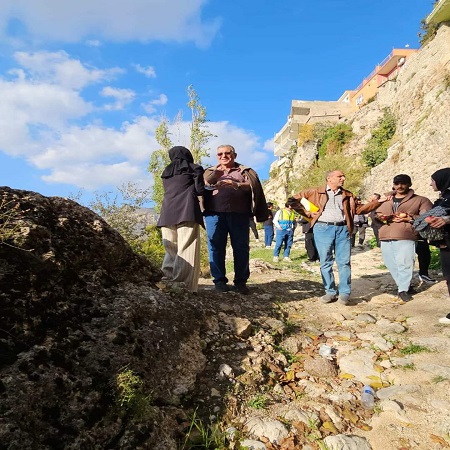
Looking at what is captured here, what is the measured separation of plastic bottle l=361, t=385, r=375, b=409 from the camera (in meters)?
2.45

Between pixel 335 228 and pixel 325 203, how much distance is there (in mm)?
401

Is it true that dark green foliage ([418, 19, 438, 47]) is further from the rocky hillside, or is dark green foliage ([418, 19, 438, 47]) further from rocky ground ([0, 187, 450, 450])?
rocky ground ([0, 187, 450, 450])

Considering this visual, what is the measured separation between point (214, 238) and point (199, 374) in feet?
7.75

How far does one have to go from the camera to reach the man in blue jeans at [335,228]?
511cm

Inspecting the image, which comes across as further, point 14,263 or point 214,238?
point 214,238

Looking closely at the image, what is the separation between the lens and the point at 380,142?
32.9 metres

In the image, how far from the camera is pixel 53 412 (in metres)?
1.70

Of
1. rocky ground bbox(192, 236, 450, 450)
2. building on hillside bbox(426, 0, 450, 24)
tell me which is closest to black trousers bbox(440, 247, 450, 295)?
rocky ground bbox(192, 236, 450, 450)

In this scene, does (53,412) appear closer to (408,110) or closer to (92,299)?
(92,299)

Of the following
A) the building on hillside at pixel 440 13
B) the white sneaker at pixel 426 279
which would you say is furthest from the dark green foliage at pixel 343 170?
the white sneaker at pixel 426 279

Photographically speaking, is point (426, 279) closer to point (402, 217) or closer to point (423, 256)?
point (423, 256)

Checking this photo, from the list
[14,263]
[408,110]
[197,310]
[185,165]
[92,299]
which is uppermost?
[408,110]

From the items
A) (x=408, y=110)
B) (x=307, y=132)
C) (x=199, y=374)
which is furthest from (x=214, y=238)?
(x=307, y=132)

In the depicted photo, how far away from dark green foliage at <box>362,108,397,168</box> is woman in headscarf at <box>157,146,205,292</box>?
31399 mm
